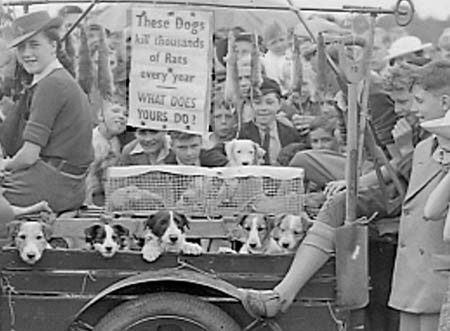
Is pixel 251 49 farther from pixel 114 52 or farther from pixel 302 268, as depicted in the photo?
pixel 302 268

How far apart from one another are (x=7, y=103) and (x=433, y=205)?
2.79m

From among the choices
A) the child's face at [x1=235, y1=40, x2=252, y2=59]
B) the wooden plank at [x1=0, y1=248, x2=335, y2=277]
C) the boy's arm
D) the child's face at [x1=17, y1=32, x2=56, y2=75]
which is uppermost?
the child's face at [x1=17, y1=32, x2=56, y2=75]

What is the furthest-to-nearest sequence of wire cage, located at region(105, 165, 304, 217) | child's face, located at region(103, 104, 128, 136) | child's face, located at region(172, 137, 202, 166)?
child's face, located at region(103, 104, 128, 136) → child's face, located at region(172, 137, 202, 166) → wire cage, located at region(105, 165, 304, 217)

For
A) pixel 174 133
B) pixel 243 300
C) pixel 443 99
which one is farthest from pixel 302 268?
pixel 174 133

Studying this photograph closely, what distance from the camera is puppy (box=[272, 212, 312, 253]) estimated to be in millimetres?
4699

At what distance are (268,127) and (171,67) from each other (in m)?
1.09

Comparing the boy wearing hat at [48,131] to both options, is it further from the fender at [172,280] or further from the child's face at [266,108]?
the child's face at [266,108]

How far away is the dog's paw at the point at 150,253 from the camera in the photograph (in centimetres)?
460

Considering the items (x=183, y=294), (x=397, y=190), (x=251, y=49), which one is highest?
(x=251, y=49)

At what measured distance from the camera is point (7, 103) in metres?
6.11

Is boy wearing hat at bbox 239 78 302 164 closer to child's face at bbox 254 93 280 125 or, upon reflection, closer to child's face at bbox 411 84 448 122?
child's face at bbox 254 93 280 125

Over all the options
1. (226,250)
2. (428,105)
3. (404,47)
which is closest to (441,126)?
(428,105)

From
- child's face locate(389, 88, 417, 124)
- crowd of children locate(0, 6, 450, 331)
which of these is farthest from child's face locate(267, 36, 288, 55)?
child's face locate(389, 88, 417, 124)

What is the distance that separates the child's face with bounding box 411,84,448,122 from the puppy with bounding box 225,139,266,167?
102 centimetres
